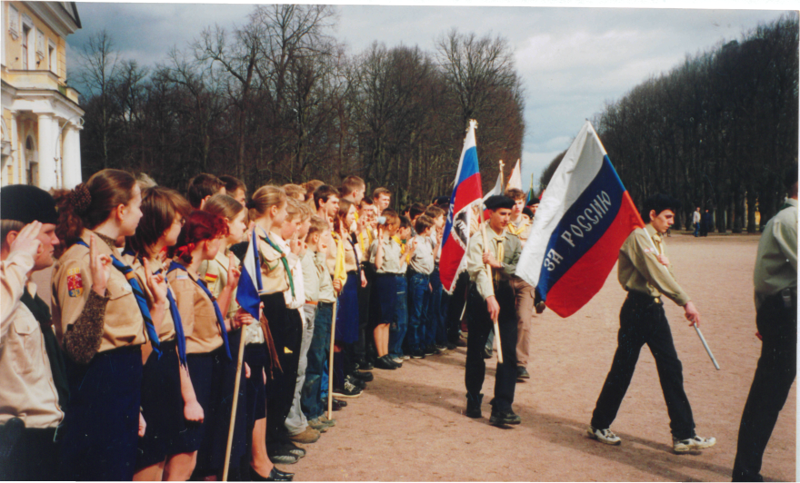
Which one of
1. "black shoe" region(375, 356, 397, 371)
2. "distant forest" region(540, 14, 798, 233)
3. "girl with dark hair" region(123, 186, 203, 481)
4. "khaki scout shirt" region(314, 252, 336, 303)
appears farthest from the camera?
"black shoe" region(375, 356, 397, 371)

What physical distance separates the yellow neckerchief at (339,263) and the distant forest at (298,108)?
2085 millimetres

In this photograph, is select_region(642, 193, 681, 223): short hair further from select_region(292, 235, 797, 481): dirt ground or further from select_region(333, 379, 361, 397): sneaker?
select_region(333, 379, 361, 397): sneaker

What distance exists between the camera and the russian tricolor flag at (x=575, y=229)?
480 cm

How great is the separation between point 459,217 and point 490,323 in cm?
118

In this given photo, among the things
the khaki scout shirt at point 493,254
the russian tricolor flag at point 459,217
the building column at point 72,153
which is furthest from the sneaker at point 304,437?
the building column at point 72,153

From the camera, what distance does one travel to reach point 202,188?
4637 millimetres

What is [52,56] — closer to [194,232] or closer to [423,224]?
[194,232]

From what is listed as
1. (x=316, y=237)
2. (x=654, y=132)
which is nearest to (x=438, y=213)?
(x=316, y=237)

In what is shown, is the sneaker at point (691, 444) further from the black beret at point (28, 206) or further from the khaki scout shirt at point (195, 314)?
the black beret at point (28, 206)

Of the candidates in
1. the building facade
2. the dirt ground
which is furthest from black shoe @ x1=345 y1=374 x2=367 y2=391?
the building facade

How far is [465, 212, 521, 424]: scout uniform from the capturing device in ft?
17.3

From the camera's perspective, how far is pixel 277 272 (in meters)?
4.16

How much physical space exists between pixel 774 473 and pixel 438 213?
532 centimetres

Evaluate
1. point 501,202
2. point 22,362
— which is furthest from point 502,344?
point 22,362
